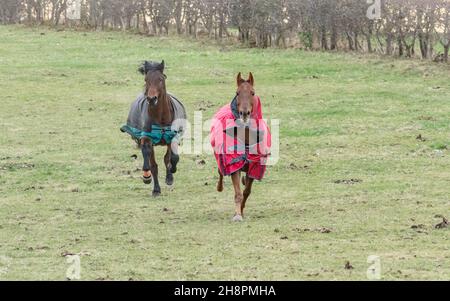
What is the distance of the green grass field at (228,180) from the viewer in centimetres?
1072

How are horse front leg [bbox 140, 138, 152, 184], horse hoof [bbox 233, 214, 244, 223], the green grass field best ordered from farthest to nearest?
horse front leg [bbox 140, 138, 152, 184] → horse hoof [bbox 233, 214, 244, 223] → the green grass field

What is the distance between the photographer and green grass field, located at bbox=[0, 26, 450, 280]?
1072 centimetres

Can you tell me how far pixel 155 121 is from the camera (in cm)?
1494

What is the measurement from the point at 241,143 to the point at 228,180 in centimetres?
356

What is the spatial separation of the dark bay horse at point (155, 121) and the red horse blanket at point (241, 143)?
5.06 ft

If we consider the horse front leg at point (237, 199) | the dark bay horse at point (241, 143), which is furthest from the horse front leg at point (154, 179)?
the horse front leg at point (237, 199)

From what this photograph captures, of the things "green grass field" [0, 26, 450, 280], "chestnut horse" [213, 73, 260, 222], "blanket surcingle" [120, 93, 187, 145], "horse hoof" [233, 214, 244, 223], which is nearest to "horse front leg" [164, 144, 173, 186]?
"green grass field" [0, 26, 450, 280]

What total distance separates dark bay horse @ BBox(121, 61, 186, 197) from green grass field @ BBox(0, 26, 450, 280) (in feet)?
1.51

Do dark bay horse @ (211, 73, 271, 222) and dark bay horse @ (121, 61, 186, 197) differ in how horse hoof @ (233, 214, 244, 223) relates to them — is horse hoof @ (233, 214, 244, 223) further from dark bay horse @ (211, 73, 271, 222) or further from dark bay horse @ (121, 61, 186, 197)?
dark bay horse @ (121, 61, 186, 197)

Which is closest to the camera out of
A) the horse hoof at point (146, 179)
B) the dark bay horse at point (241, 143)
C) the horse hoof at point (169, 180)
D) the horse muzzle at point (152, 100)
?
the dark bay horse at point (241, 143)

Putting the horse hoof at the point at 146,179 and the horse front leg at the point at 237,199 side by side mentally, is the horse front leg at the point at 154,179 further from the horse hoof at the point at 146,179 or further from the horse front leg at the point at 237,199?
the horse front leg at the point at 237,199

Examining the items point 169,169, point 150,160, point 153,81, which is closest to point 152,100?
point 153,81

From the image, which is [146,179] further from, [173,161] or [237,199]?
[237,199]

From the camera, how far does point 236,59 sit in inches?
1182
